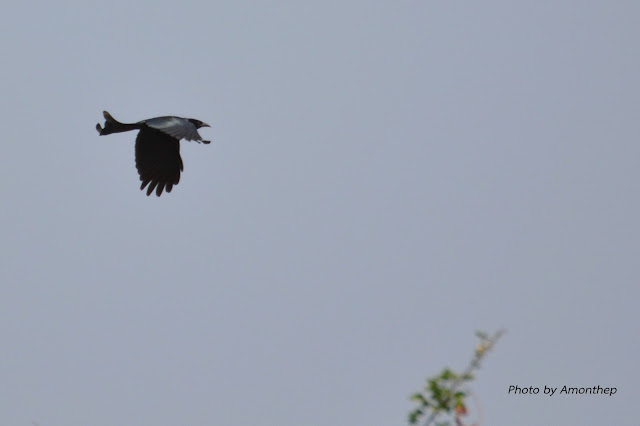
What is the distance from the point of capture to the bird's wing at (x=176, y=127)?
1539 cm

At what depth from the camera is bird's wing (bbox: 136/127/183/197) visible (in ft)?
58.4

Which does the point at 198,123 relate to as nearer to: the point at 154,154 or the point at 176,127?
the point at 154,154

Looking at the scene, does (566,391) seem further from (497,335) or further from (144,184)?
(144,184)

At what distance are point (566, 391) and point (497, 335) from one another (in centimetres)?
579

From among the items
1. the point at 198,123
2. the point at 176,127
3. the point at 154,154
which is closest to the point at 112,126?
the point at 154,154

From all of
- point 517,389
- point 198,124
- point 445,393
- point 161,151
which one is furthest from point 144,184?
point 445,393

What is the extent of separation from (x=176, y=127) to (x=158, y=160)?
2112 millimetres

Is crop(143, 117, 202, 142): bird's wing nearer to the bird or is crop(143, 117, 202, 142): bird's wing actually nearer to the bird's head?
the bird

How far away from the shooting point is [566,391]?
432 inches

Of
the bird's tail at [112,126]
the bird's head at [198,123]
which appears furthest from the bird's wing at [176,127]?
the bird's head at [198,123]

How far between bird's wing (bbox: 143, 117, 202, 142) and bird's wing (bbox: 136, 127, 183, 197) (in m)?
0.85

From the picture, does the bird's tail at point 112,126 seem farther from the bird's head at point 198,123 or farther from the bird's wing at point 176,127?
the bird's head at point 198,123

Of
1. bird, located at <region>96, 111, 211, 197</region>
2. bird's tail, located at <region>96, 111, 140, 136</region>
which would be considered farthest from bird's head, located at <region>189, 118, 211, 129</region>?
bird's tail, located at <region>96, 111, 140, 136</region>

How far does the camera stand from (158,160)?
1803 centimetres
